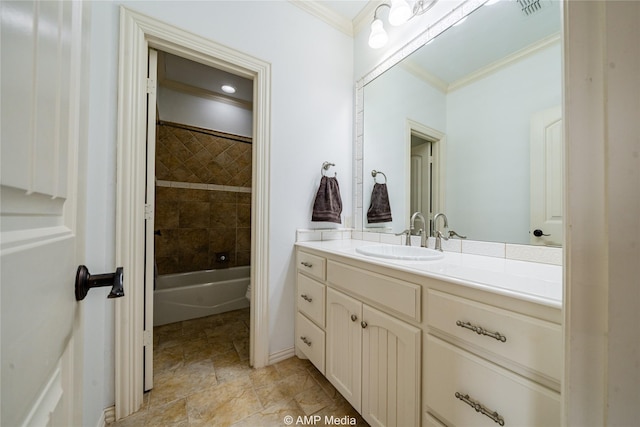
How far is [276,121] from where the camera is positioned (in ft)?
5.09

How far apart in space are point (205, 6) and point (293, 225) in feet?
4.61

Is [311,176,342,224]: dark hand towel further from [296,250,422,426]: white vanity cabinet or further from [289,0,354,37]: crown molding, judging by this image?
[289,0,354,37]: crown molding

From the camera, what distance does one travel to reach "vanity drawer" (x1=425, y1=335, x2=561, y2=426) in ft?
1.85

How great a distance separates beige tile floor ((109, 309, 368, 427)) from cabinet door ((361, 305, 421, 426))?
28 centimetres

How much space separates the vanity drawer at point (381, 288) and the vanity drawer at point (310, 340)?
376 mm

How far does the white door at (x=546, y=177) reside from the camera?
0.92m

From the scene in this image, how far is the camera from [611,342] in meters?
0.25

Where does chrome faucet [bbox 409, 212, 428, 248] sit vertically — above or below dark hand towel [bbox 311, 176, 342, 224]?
below

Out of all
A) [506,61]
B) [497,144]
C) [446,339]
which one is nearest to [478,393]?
[446,339]

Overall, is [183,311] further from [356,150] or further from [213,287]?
[356,150]

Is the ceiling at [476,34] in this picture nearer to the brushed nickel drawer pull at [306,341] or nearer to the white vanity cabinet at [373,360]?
the white vanity cabinet at [373,360]

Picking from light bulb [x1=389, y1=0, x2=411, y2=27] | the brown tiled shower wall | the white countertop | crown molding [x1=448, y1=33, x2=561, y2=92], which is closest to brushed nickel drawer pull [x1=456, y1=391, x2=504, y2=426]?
the white countertop

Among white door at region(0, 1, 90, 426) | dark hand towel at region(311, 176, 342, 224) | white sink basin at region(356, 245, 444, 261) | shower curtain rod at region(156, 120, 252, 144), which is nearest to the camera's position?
white door at region(0, 1, 90, 426)

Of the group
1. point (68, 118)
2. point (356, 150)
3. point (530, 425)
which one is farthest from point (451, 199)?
point (68, 118)
